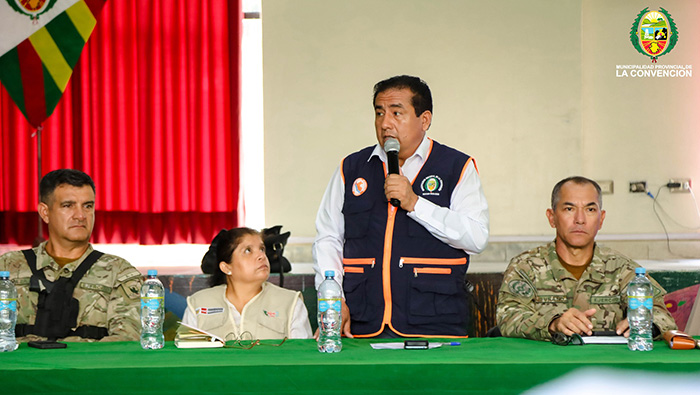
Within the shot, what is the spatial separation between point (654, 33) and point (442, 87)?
178 centimetres

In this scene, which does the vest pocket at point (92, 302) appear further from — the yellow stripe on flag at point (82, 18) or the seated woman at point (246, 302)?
the yellow stripe on flag at point (82, 18)

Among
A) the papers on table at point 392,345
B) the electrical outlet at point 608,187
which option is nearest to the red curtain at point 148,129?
the electrical outlet at point 608,187

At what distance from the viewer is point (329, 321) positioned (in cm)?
198

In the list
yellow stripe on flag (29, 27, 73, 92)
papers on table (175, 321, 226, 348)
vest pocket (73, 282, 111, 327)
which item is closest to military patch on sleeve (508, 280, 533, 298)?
papers on table (175, 321, 226, 348)

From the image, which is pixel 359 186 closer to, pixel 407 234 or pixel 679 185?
pixel 407 234

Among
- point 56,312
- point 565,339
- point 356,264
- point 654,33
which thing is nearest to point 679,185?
point 654,33

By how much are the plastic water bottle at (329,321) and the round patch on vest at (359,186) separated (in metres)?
0.54

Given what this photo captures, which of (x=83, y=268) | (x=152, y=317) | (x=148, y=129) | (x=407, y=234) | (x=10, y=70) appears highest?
(x=10, y=70)

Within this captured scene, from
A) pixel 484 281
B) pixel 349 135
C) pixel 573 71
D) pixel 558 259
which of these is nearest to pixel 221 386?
pixel 558 259

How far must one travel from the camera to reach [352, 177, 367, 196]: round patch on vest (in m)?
2.63

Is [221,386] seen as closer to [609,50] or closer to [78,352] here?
[78,352]

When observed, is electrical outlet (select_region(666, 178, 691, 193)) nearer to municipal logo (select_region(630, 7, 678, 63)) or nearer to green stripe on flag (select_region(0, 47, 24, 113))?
municipal logo (select_region(630, 7, 678, 63))

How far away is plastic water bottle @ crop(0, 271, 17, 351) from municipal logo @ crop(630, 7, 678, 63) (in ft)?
16.6

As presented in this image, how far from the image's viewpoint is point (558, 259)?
2500 millimetres
